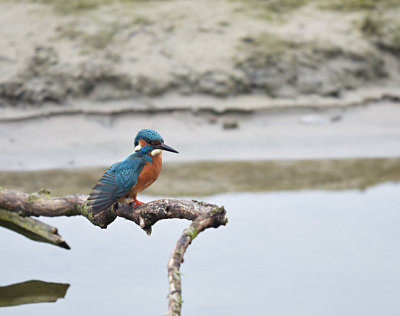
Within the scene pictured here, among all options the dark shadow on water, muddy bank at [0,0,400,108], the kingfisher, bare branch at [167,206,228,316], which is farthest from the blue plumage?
muddy bank at [0,0,400,108]

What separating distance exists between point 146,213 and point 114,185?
0.57 ft

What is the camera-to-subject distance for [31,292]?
3559 mm

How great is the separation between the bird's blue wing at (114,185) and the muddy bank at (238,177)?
2.28 metres

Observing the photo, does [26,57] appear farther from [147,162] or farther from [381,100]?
[147,162]

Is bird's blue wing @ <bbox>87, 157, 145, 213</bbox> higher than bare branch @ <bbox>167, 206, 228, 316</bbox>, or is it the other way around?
bird's blue wing @ <bbox>87, 157, 145, 213</bbox>

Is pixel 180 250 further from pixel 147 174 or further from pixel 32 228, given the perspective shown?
pixel 32 228

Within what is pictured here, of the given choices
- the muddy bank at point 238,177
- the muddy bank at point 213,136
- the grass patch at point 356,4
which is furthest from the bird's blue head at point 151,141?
the grass patch at point 356,4

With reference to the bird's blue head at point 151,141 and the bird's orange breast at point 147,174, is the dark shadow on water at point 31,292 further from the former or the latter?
the bird's blue head at point 151,141

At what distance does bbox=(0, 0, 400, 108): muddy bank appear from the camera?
22.9 ft

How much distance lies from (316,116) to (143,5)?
7.64ft

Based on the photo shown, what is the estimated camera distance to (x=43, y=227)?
3.54 meters

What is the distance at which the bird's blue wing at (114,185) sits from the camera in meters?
2.82

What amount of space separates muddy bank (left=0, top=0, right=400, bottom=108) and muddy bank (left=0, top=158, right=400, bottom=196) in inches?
50.6

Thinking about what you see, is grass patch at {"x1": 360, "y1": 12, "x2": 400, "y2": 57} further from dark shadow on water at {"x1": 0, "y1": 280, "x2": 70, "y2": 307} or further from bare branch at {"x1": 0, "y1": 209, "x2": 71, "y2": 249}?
dark shadow on water at {"x1": 0, "y1": 280, "x2": 70, "y2": 307}
